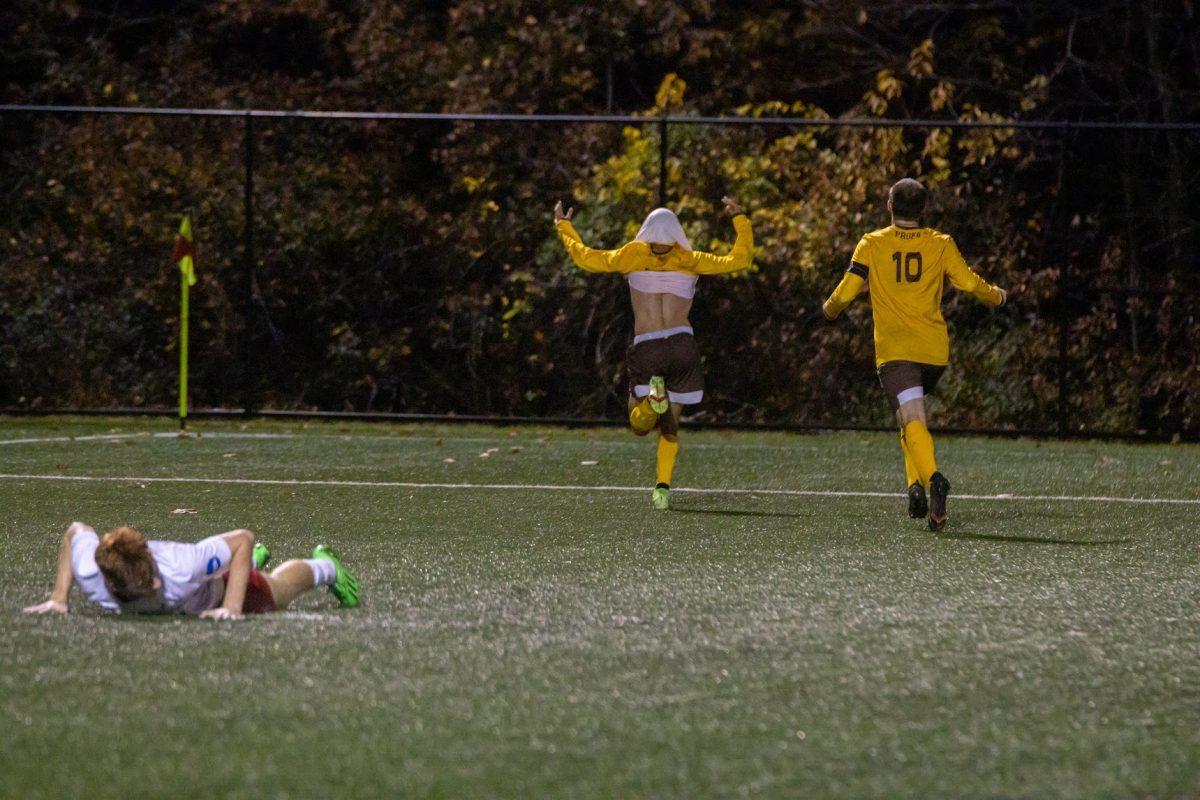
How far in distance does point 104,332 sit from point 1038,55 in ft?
31.5

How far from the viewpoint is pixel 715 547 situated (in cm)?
863

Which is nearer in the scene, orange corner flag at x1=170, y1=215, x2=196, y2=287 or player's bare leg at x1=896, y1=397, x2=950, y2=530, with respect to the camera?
player's bare leg at x1=896, y1=397, x2=950, y2=530

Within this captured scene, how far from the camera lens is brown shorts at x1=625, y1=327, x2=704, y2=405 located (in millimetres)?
10922

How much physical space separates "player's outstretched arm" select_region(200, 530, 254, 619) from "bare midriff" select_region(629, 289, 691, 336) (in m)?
4.90

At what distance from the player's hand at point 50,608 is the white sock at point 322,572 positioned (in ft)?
2.86

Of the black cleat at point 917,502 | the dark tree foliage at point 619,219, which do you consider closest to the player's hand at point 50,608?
→ the black cleat at point 917,502

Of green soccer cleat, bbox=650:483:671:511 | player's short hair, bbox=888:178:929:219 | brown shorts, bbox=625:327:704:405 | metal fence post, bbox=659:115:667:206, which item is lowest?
green soccer cleat, bbox=650:483:671:511

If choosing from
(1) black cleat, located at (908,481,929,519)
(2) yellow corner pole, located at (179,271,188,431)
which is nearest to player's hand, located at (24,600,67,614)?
(1) black cleat, located at (908,481,929,519)

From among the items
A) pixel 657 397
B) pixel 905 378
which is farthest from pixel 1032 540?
pixel 657 397

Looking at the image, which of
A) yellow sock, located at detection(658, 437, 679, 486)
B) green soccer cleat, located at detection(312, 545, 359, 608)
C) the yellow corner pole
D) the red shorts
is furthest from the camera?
the yellow corner pole

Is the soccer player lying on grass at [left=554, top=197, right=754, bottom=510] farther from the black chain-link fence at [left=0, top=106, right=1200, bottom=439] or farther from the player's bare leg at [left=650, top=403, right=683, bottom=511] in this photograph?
the black chain-link fence at [left=0, top=106, right=1200, bottom=439]

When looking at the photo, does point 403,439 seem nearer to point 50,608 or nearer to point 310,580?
point 310,580

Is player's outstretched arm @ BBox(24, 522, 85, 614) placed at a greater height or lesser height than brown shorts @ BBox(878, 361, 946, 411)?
lesser

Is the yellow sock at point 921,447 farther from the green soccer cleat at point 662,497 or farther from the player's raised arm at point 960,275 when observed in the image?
the green soccer cleat at point 662,497
